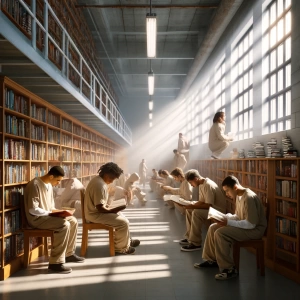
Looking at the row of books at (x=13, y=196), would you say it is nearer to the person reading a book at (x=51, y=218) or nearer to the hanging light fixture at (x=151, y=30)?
the person reading a book at (x=51, y=218)

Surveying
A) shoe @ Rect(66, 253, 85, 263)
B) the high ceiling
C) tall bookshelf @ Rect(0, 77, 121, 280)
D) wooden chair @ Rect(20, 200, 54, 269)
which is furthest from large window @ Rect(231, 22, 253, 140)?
wooden chair @ Rect(20, 200, 54, 269)

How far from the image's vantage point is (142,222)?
7246 mm

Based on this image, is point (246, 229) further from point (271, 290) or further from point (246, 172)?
point (246, 172)

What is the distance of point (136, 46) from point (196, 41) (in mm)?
A: 2287

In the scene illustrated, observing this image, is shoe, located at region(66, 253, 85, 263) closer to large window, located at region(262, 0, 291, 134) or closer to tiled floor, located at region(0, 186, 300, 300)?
tiled floor, located at region(0, 186, 300, 300)

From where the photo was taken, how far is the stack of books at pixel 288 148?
174 inches

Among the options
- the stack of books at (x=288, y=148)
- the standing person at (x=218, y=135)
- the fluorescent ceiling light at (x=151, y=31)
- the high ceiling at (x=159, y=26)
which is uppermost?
the high ceiling at (x=159, y=26)

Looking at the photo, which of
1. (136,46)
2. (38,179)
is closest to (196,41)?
(136,46)

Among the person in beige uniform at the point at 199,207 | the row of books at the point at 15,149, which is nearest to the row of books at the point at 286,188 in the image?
the person in beige uniform at the point at 199,207

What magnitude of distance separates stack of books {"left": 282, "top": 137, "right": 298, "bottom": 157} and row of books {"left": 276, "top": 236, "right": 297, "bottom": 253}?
3.68 ft

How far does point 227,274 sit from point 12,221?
2.70 meters

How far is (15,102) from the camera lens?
174 inches

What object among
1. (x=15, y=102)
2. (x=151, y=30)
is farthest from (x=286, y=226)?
(x=151, y=30)

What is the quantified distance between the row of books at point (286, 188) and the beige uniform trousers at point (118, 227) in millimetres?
2187
